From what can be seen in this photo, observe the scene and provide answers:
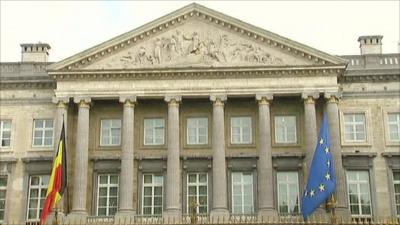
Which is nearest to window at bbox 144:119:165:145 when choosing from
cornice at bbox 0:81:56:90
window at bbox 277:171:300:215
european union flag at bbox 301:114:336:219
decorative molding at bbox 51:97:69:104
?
decorative molding at bbox 51:97:69:104

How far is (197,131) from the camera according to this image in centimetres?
3875

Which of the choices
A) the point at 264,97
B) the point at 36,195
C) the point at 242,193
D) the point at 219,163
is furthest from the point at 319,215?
the point at 36,195

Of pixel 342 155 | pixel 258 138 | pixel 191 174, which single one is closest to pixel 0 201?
pixel 191 174

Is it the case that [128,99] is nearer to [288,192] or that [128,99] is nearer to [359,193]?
[288,192]

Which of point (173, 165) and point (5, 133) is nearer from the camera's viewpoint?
point (173, 165)

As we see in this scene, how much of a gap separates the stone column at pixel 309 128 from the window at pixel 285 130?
1.18m

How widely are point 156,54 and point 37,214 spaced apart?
11409mm

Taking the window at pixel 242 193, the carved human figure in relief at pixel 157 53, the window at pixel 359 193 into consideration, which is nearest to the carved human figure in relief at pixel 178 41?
the carved human figure in relief at pixel 157 53

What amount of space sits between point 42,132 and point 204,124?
380 inches

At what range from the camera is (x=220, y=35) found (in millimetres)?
38156

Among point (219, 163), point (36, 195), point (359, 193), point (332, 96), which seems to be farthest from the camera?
point (36, 195)

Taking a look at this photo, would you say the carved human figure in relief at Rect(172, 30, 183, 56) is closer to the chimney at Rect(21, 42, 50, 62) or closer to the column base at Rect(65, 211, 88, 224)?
the chimney at Rect(21, 42, 50, 62)

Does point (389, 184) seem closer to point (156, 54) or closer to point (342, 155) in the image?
point (342, 155)

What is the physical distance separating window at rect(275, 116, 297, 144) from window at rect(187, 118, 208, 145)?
4165 mm
